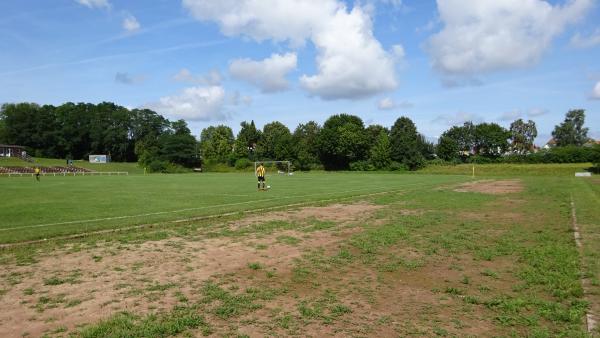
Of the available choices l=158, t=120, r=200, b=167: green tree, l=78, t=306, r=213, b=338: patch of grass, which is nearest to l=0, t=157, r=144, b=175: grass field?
l=158, t=120, r=200, b=167: green tree

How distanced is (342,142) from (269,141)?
22.6 meters

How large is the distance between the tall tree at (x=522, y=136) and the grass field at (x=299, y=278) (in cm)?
11671

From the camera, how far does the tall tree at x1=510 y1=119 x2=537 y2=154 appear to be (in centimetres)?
11975

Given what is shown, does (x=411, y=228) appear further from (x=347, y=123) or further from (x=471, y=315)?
(x=347, y=123)

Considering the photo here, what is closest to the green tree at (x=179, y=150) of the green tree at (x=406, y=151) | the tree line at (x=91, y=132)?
the tree line at (x=91, y=132)

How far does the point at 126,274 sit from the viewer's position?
25.4ft

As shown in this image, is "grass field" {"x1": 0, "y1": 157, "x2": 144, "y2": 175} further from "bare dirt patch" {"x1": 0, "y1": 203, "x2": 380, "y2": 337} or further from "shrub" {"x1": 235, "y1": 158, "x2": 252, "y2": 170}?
"bare dirt patch" {"x1": 0, "y1": 203, "x2": 380, "y2": 337}

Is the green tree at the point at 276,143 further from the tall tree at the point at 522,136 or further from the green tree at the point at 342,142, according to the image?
the tall tree at the point at 522,136

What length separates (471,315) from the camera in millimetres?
5902

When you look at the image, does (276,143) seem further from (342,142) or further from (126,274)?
(126,274)

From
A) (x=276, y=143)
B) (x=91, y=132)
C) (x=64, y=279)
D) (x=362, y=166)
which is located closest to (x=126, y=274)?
(x=64, y=279)

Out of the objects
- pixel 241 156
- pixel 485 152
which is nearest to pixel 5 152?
pixel 241 156

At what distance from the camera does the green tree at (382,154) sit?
92062 mm

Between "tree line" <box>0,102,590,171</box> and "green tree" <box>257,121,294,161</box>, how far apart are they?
0.24 metres
